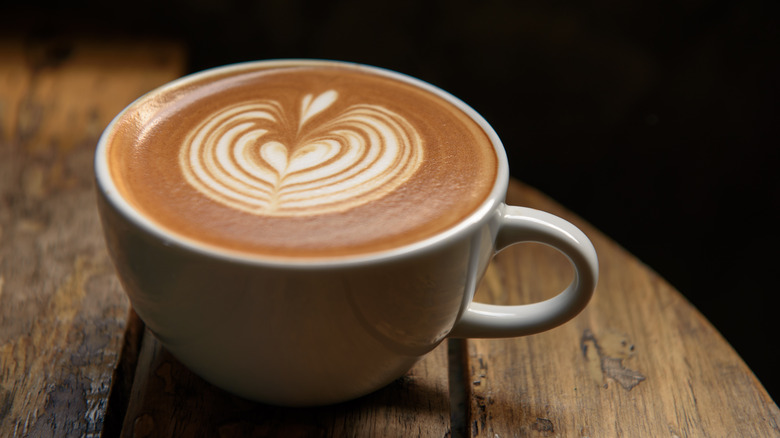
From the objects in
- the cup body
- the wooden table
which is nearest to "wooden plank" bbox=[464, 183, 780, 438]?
the wooden table

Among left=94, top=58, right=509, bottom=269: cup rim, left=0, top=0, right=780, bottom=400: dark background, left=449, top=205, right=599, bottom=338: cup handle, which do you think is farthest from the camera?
left=0, top=0, right=780, bottom=400: dark background

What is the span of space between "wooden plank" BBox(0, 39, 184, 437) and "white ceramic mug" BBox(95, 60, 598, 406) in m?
0.14

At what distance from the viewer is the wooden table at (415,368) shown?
665 mm

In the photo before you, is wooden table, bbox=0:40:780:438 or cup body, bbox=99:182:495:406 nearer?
cup body, bbox=99:182:495:406

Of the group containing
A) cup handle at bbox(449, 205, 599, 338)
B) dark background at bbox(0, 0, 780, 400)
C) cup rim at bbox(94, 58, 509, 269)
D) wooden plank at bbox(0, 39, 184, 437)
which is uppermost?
cup rim at bbox(94, 58, 509, 269)

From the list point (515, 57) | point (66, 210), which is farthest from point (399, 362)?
point (515, 57)

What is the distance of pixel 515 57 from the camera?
164 cm

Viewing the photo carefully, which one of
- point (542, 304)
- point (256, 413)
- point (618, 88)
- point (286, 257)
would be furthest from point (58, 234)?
point (618, 88)

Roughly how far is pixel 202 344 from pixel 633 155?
1342 millimetres

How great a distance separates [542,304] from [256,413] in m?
Answer: 0.30

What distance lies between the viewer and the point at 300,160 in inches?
A: 26.1

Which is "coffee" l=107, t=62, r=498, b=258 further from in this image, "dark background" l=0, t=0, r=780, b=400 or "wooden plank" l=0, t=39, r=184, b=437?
"dark background" l=0, t=0, r=780, b=400

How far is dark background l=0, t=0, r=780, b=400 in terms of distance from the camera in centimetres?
149

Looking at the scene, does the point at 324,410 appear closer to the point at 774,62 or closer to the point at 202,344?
the point at 202,344
